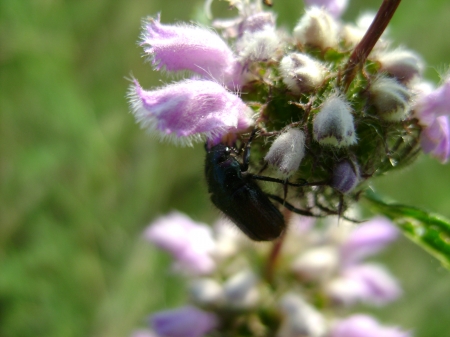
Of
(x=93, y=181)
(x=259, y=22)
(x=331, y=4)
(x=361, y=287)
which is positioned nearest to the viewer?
(x=259, y=22)

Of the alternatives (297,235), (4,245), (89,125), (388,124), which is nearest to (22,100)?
(89,125)

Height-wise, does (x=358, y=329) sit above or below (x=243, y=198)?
below

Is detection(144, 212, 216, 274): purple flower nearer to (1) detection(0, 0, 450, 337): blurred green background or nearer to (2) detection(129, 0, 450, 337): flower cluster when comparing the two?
(2) detection(129, 0, 450, 337): flower cluster

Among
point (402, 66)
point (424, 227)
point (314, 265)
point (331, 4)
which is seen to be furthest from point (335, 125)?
point (314, 265)

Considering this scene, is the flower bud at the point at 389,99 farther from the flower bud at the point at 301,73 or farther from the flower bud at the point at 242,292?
the flower bud at the point at 242,292

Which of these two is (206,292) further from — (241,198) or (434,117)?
(434,117)

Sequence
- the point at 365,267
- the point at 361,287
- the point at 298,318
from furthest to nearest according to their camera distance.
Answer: the point at 365,267, the point at 361,287, the point at 298,318

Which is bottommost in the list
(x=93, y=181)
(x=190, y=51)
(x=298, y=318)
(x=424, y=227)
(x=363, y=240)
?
(x=424, y=227)

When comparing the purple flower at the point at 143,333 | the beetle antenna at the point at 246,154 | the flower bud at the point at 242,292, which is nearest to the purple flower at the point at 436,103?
the beetle antenna at the point at 246,154
